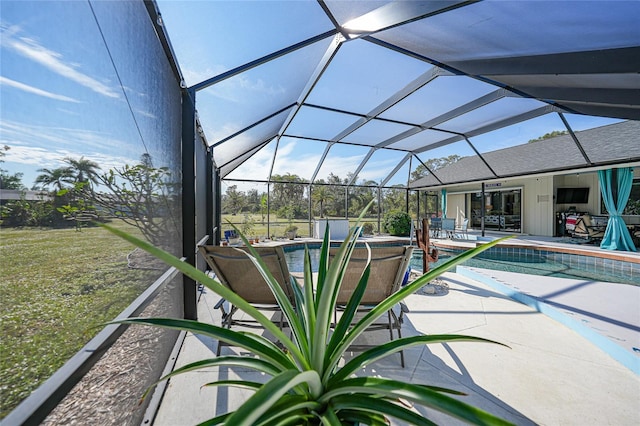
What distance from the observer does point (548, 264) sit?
7.75 m

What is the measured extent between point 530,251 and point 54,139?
11666mm

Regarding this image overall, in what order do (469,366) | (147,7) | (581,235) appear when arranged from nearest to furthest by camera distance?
(147,7) → (469,366) → (581,235)

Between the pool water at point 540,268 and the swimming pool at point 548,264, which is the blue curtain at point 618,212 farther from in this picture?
the pool water at point 540,268

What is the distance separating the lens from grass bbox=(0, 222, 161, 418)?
716mm

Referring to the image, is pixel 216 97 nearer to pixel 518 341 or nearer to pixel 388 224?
pixel 518 341

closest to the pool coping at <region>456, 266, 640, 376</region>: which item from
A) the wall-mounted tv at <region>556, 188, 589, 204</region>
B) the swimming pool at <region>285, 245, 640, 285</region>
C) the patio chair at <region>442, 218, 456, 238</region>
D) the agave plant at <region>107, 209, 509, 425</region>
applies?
the swimming pool at <region>285, 245, 640, 285</region>

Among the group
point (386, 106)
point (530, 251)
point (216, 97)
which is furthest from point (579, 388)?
point (530, 251)

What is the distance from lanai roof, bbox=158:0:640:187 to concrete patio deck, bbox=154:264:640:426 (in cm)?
255

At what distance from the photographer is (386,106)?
6.88 metres

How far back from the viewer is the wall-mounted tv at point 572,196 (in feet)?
38.2

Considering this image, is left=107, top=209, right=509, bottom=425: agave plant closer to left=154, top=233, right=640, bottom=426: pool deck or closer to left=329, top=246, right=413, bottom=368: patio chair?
left=154, top=233, right=640, bottom=426: pool deck

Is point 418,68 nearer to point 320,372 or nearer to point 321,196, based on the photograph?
point 320,372

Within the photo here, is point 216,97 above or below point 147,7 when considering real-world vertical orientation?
above

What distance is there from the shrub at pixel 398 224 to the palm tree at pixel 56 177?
44.2 feet
